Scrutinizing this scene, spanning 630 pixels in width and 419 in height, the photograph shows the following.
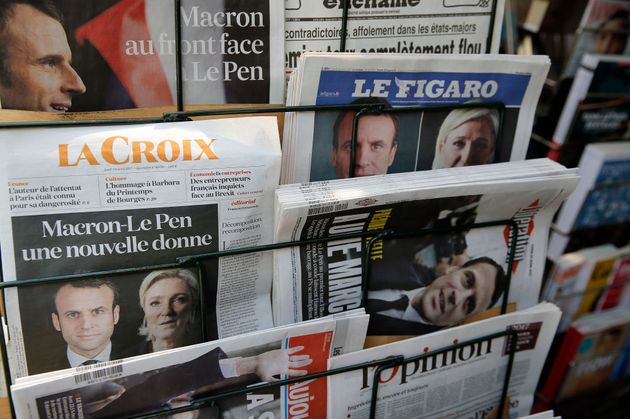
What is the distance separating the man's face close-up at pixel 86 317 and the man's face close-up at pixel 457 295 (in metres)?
0.25

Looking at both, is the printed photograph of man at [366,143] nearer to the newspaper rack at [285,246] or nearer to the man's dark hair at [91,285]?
the newspaper rack at [285,246]

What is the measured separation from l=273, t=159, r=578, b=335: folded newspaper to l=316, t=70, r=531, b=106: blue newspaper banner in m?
0.06

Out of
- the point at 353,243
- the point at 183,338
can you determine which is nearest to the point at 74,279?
the point at 183,338

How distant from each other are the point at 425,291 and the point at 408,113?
0.16 m

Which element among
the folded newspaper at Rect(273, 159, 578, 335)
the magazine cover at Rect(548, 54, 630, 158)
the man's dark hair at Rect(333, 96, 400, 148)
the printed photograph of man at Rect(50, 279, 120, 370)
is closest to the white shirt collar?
the printed photograph of man at Rect(50, 279, 120, 370)

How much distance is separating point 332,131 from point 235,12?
11 cm

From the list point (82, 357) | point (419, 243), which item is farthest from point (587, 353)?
point (82, 357)

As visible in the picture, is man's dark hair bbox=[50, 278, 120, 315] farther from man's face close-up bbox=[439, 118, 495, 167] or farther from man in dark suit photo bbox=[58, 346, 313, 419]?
man's face close-up bbox=[439, 118, 495, 167]

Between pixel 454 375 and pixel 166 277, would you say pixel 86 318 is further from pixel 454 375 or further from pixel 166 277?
pixel 454 375

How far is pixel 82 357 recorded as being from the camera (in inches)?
15.1

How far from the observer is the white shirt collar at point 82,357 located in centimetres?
38

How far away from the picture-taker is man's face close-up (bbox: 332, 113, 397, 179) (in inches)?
16.5

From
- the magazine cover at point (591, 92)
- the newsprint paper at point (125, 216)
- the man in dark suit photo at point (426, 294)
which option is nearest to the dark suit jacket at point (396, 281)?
the man in dark suit photo at point (426, 294)

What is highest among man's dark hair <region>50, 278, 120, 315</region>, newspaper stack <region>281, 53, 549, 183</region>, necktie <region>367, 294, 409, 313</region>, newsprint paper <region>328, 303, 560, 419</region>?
newspaper stack <region>281, 53, 549, 183</region>
